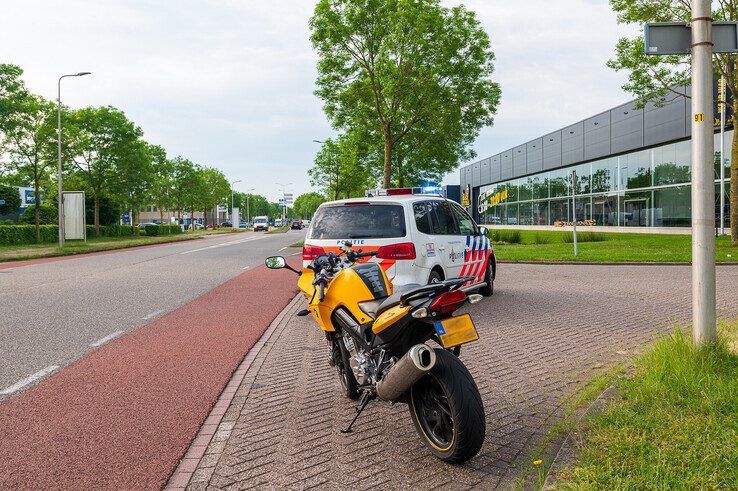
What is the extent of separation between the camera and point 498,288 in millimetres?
11945

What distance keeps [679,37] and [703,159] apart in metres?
1.13

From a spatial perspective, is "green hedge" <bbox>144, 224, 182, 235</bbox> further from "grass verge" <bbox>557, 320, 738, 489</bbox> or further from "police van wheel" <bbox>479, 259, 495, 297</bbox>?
"grass verge" <bbox>557, 320, 738, 489</bbox>

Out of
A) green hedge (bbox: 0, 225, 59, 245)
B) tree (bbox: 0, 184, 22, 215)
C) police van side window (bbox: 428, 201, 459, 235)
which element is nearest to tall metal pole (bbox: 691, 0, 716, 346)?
police van side window (bbox: 428, 201, 459, 235)

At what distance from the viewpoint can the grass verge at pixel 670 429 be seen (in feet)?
9.70

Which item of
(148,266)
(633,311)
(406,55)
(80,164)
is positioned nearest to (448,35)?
(406,55)

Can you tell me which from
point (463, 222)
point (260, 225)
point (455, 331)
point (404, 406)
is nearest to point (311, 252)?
point (463, 222)

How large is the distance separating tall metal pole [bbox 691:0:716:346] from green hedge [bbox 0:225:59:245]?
1313 inches

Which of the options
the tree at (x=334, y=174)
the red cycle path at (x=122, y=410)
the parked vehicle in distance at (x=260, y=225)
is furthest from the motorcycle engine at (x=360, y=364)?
the parked vehicle in distance at (x=260, y=225)

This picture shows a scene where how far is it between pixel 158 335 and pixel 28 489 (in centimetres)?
423

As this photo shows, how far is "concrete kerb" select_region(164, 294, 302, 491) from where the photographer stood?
331 centimetres

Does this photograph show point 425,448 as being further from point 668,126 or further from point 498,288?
point 668,126

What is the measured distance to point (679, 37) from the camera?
5.12m

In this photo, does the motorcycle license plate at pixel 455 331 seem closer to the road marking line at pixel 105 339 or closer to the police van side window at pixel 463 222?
the road marking line at pixel 105 339

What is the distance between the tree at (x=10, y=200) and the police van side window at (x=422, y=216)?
2317 inches
